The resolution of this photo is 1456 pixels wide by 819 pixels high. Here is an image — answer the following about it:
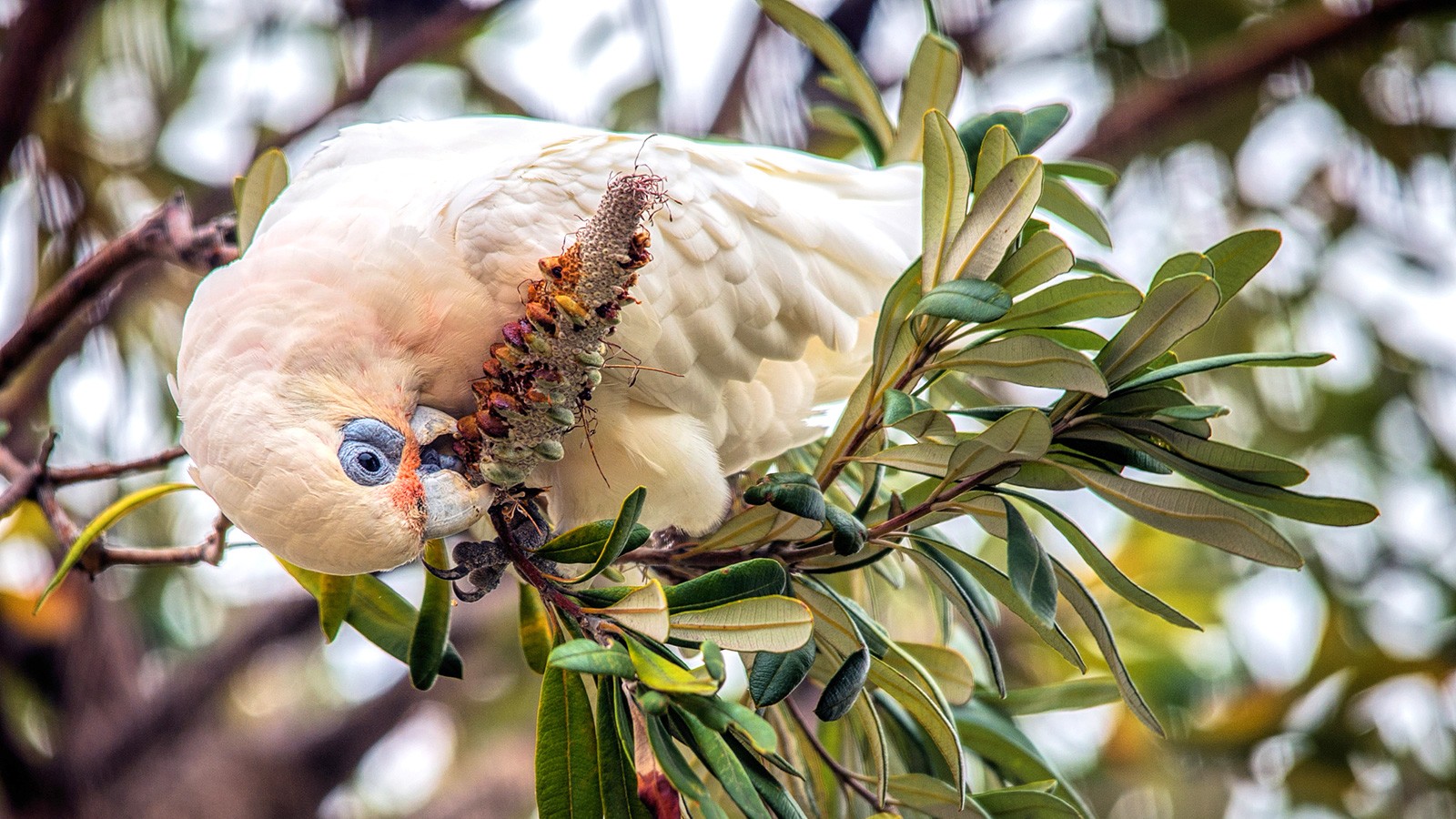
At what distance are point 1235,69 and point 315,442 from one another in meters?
2.85

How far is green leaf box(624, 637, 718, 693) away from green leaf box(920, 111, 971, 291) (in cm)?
48

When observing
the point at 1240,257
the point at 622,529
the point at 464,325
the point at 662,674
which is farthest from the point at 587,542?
the point at 1240,257

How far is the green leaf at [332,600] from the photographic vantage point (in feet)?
4.65

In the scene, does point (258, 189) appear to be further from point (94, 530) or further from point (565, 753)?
point (565, 753)

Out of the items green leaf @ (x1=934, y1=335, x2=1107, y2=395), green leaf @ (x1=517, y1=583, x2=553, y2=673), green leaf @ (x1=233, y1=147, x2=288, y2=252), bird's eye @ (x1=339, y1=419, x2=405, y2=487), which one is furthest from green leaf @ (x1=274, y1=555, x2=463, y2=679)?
green leaf @ (x1=934, y1=335, x2=1107, y2=395)

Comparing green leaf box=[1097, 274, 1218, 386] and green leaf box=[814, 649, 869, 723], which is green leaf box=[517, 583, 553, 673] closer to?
green leaf box=[814, 649, 869, 723]

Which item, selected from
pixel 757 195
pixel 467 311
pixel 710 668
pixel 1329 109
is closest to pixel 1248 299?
pixel 1329 109

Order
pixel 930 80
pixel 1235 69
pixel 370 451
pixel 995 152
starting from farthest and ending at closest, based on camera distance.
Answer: pixel 1235 69 → pixel 930 80 → pixel 370 451 → pixel 995 152

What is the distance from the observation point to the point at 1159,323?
1097 millimetres

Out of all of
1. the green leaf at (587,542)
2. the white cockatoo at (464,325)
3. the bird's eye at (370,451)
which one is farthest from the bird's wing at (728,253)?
the green leaf at (587,542)

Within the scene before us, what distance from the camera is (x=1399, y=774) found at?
362 cm

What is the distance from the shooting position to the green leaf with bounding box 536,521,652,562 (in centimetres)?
112

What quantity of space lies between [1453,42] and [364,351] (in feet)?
11.8

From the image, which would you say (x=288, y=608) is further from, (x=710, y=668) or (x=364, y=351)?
(x=710, y=668)
